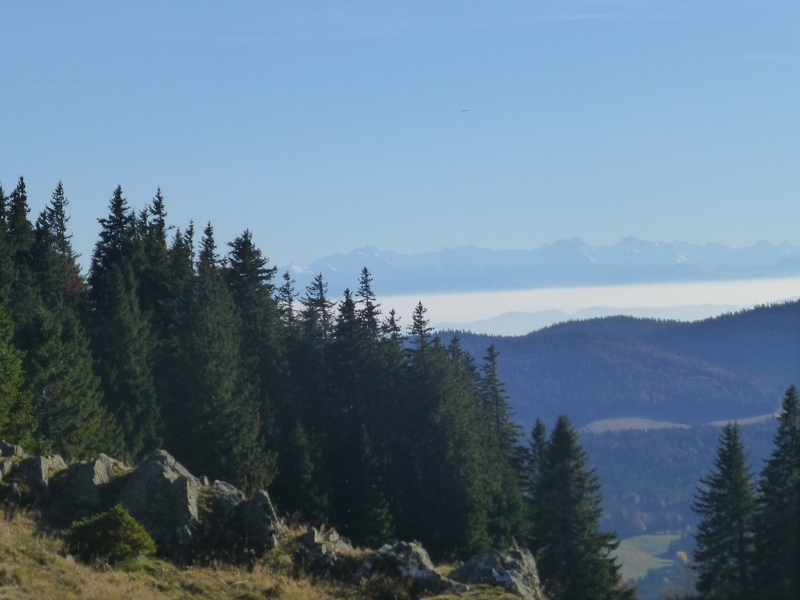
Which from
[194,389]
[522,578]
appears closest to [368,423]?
[194,389]

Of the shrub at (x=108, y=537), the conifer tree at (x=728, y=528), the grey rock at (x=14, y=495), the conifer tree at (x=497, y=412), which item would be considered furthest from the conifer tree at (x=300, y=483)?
the shrub at (x=108, y=537)

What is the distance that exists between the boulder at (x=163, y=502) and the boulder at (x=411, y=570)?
13.5 feet

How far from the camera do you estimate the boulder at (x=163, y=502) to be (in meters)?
21.7

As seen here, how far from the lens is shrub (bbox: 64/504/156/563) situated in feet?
64.0

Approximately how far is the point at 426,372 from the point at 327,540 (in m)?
44.3

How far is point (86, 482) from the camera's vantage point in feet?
75.8

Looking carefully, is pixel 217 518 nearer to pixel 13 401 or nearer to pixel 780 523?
pixel 13 401

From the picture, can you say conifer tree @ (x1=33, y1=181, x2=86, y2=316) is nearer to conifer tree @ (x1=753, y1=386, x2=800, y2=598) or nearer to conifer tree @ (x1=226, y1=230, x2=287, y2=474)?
conifer tree @ (x1=226, y1=230, x2=287, y2=474)

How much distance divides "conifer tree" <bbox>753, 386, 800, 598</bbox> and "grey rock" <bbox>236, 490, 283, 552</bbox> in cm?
3811

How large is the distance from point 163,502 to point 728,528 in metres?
46.9

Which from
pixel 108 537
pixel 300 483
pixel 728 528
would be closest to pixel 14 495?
pixel 108 537

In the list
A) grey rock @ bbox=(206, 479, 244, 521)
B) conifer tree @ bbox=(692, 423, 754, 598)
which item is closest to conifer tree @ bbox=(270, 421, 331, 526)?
conifer tree @ bbox=(692, 423, 754, 598)

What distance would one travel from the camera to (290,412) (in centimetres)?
6456

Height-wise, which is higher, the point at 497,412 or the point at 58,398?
the point at 58,398
